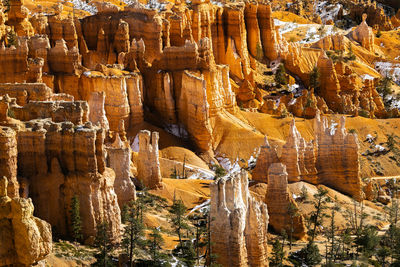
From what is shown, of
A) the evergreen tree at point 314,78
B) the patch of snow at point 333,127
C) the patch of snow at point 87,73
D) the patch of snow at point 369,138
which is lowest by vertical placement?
the patch of snow at point 369,138

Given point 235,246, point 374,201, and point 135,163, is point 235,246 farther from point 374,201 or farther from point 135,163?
point 374,201

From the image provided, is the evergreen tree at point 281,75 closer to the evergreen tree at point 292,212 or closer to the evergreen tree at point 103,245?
the evergreen tree at point 292,212

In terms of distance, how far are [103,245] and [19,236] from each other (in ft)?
35.9

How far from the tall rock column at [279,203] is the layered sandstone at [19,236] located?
97.3 feet

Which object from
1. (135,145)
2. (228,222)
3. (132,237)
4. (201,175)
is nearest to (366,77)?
(201,175)

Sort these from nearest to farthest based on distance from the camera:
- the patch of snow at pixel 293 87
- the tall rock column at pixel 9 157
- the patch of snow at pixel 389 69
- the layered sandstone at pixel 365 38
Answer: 1. the tall rock column at pixel 9 157
2. the patch of snow at pixel 293 87
3. the patch of snow at pixel 389 69
4. the layered sandstone at pixel 365 38

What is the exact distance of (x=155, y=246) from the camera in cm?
4109

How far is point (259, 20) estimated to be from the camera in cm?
11200

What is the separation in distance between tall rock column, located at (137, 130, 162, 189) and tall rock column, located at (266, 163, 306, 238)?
861cm

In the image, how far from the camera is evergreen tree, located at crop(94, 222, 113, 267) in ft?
122

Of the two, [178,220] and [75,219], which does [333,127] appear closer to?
[178,220]

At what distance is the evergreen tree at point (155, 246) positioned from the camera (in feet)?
132

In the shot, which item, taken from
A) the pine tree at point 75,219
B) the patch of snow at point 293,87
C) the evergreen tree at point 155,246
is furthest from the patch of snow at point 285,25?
the pine tree at point 75,219

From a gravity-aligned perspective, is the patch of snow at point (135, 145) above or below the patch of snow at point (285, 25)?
below
